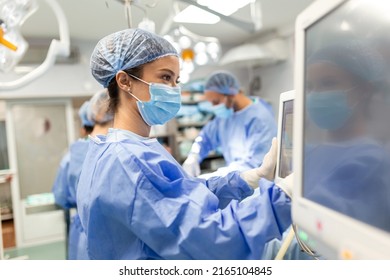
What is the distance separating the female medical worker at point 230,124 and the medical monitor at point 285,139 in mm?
753

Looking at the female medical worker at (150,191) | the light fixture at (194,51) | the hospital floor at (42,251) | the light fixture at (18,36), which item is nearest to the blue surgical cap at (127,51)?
the female medical worker at (150,191)

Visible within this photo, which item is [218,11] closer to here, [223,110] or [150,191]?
[150,191]

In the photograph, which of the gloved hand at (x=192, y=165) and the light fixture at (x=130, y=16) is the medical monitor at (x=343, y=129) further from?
the gloved hand at (x=192, y=165)

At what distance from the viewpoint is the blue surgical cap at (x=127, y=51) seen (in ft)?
2.75

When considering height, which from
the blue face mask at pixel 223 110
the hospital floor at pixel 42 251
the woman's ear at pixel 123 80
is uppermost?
the woman's ear at pixel 123 80

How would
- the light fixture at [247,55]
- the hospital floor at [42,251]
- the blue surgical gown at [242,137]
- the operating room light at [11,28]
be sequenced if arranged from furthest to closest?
the hospital floor at [42,251]
the light fixture at [247,55]
the blue surgical gown at [242,137]
the operating room light at [11,28]

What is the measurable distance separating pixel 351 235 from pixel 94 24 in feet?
3.60

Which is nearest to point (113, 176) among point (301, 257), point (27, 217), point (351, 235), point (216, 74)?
point (351, 235)

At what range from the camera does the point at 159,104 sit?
2.88ft

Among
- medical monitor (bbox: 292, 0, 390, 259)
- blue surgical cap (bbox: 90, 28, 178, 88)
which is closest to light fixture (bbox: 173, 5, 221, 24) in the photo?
blue surgical cap (bbox: 90, 28, 178, 88)

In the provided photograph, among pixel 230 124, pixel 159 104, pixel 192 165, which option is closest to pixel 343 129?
pixel 159 104

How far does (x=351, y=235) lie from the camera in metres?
0.46
